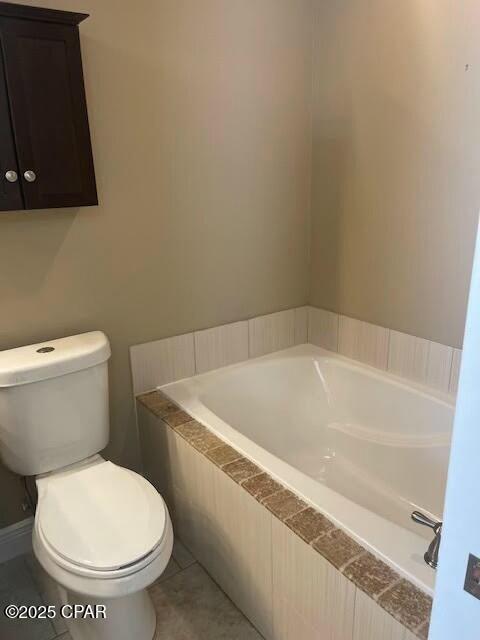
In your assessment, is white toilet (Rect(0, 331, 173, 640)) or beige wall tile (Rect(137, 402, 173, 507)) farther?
beige wall tile (Rect(137, 402, 173, 507))

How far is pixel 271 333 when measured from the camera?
8.02ft

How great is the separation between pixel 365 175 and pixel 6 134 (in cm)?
142

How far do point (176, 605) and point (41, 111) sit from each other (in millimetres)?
1738

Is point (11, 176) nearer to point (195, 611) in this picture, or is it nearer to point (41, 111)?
point (41, 111)

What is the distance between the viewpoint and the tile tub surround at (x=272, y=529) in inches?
42.4

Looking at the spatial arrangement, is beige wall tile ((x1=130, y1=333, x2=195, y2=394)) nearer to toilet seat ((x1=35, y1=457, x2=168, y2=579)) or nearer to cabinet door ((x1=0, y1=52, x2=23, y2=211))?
toilet seat ((x1=35, y1=457, x2=168, y2=579))

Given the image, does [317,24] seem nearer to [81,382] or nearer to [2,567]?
[81,382]

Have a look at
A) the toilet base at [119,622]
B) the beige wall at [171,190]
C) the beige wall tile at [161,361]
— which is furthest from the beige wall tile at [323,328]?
the toilet base at [119,622]

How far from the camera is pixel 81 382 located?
1.68m

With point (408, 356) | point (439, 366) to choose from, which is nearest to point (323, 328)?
point (408, 356)

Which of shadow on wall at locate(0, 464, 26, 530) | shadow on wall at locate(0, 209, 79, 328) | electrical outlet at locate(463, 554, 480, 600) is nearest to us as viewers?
electrical outlet at locate(463, 554, 480, 600)

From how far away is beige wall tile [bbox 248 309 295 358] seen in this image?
238cm

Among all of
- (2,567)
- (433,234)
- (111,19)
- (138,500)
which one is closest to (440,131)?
(433,234)

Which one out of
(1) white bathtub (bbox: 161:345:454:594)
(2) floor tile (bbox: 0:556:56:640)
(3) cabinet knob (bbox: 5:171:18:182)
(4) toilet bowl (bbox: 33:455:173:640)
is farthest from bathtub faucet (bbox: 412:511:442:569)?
(3) cabinet knob (bbox: 5:171:18:182)
